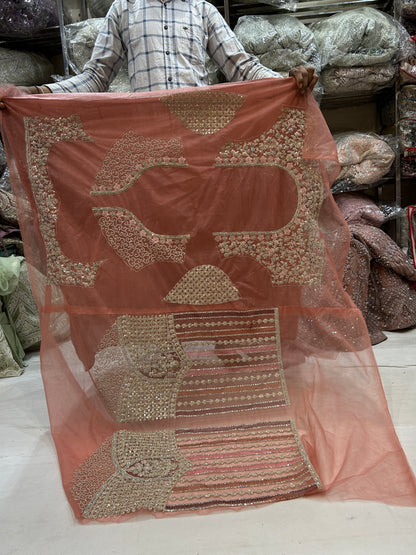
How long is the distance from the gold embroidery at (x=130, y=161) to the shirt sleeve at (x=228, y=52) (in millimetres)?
547

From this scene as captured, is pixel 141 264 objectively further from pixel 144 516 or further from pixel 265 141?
pixel 144 516

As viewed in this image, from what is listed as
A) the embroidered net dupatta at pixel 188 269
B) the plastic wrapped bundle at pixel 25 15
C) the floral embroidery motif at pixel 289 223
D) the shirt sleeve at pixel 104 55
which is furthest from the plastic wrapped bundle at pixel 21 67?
the floral embroidery motif at pixel 289 223

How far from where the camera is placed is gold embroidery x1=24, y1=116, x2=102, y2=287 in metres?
1.27

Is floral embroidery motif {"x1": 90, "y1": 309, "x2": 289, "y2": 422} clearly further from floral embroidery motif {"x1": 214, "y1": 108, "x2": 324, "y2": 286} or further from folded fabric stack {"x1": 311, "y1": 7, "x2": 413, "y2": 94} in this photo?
folded fabric stack {"x1": 311, "y1": 7, "x2": 413, "y2": 94}

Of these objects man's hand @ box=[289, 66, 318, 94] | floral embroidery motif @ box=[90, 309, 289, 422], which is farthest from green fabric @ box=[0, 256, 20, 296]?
man's hand @ box=[289, 66, 318, 94]

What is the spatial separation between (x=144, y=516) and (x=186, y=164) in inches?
36.0

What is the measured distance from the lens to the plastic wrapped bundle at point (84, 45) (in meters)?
2.19

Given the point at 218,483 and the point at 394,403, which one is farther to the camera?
the point at 394,403

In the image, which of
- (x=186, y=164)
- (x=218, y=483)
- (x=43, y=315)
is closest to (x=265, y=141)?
(x=186, y=164)

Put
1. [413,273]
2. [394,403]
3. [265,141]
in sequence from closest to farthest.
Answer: [265,141]
[394,403]
[413,273]

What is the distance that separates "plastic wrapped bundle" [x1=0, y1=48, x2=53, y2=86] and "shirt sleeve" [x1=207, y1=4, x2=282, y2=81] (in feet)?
3.97

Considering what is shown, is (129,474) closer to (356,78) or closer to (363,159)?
(363,159)

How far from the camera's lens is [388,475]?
1041 mm

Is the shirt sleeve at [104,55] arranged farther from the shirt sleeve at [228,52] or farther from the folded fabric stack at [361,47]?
→ the folded fabric stack at [361,47]
